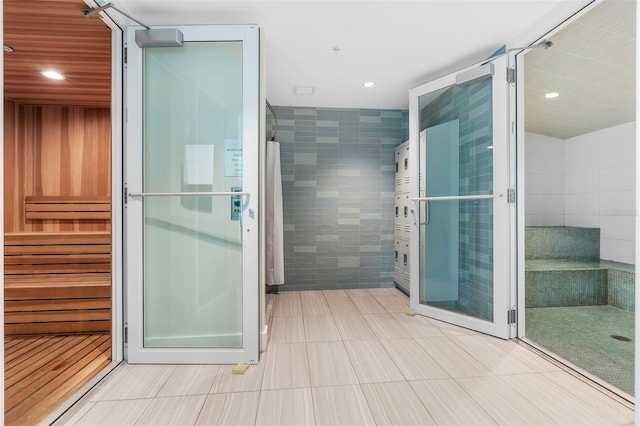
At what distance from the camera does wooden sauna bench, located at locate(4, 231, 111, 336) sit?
2.38m

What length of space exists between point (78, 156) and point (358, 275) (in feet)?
11.3

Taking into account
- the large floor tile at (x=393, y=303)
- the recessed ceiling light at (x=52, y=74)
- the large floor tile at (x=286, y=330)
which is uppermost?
the recessed ceiling light at (x=52, y=74)

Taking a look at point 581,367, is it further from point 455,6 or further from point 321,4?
point 321,4

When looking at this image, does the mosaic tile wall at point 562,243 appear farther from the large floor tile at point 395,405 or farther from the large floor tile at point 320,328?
the large floor tile at point 395,405

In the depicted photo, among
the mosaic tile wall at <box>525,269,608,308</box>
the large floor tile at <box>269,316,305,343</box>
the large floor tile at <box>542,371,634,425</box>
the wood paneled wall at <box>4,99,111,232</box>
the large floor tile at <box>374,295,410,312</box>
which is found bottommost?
the large floor tile at <box>269,316,305,343</box>

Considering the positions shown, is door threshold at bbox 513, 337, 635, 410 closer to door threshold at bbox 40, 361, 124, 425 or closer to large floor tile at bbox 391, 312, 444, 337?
large floor tile at bbox 391, 312, 444, 337

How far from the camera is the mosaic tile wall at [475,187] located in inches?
94.8

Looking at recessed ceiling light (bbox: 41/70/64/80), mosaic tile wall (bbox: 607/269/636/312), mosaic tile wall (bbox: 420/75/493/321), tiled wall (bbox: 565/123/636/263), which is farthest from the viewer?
tiled wall (bbox: 565/123/636/263)

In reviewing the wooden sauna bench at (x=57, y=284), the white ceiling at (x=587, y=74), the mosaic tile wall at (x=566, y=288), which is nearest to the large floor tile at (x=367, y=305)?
the mosaic tile wall at (x=566, y=288)

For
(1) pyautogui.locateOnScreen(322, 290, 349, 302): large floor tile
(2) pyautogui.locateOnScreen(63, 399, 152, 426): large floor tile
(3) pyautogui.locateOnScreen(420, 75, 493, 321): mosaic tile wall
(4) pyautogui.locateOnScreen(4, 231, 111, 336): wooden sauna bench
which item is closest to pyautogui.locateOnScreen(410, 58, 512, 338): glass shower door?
(3) pyautogui.locateOnScreen(420, 75, 493, 321): mosaic tile wall

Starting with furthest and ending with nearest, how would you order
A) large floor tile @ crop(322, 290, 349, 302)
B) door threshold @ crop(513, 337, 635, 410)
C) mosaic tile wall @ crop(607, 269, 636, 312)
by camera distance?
1. large floor tile @ crop(322, 290, 349, 302)
2. mosaic tile wall @ crop(607, 269, 636, 312)
3. door threshold @ crop(513, 337, 635, 410)

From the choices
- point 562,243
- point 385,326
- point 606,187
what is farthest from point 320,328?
point 606,187

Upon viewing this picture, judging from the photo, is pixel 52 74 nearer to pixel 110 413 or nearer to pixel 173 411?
pixel 110 413

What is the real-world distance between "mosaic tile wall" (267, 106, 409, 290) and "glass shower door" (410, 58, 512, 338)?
38.4 inches
